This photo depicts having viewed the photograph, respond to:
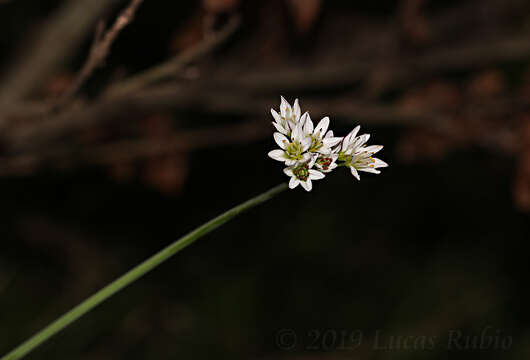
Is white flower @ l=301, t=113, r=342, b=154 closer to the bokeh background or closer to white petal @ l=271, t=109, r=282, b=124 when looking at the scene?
white petal @ l=271, t=109, r=282, b=124

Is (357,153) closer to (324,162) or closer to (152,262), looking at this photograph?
(324,162)

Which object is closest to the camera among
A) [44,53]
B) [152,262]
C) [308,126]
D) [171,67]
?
[152,262]

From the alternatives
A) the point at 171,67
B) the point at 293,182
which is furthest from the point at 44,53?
the point at 293,182

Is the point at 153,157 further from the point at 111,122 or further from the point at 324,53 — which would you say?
the point at 324,53

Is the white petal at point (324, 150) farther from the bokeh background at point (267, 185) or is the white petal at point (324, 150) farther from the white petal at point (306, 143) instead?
the bokeh background at point (267, 185)

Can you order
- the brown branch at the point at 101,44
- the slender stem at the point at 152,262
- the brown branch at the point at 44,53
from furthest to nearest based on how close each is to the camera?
the brown branch at the point at 44,53, the brown branch at the point at 101,44, the slender stem at the point at 152,262

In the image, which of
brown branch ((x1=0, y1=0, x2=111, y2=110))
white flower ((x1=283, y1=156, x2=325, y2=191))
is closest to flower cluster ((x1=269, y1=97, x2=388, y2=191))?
white flower ((x1=283, y1=156, x2=325, y2=191))

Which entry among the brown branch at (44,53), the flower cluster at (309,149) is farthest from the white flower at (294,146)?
the brown branch at (44,53)
